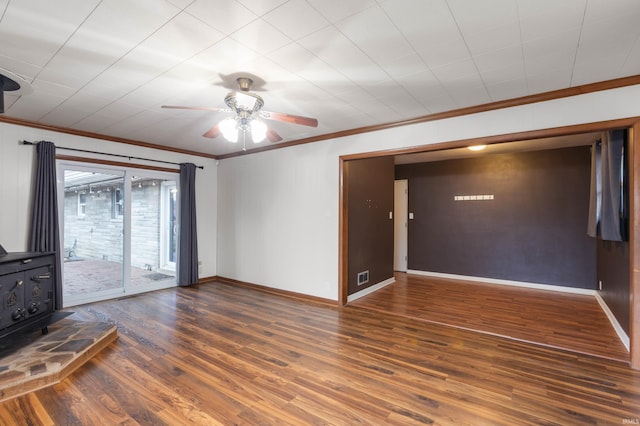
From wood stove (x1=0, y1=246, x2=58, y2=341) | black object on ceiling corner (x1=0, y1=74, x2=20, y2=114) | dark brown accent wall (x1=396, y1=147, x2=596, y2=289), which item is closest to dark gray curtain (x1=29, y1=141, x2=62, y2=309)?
wood stove (x1=0, y1=246, x2=58, y2=341)

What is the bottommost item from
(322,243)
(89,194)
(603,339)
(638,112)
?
(603,339)

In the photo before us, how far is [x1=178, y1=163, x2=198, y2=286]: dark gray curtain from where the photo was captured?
5.68 meters

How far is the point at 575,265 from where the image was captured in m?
5.39

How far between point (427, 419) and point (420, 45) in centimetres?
262

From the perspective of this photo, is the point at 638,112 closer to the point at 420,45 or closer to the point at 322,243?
the point at 420,45

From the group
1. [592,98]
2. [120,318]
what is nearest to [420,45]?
[592,98]

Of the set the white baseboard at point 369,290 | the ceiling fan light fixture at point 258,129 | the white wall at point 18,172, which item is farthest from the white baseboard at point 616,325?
the white wall at point 18,172

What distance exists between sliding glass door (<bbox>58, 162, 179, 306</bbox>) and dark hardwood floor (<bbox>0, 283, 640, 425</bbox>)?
153 centimetres

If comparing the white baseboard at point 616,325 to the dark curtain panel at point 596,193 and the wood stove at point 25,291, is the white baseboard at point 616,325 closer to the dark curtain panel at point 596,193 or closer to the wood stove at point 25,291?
the dark curtain panel at point 596,193

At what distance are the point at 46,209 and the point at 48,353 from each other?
2282 mm

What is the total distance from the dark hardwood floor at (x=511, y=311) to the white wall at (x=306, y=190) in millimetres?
1092

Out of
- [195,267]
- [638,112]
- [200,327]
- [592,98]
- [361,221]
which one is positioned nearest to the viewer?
[638,112]

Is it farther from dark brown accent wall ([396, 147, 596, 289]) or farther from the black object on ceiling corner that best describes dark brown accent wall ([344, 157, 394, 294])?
the black object on ceiling corner

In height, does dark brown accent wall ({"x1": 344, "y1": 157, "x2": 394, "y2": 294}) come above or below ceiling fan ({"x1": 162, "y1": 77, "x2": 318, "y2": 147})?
below
